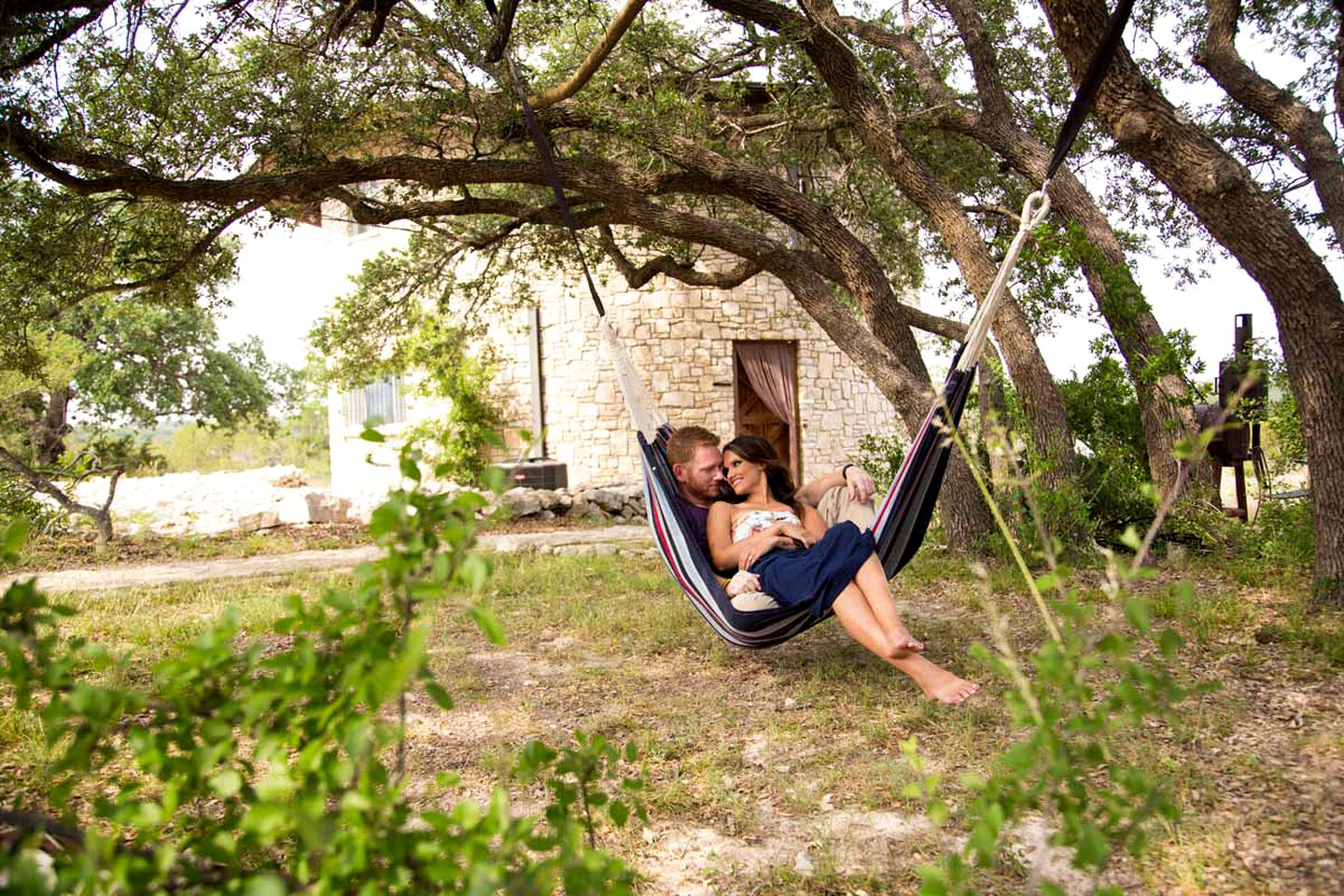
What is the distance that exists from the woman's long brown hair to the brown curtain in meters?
6.48

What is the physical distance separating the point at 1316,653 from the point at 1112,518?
2.26 meters

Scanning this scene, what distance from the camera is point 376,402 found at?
10891 millimetres

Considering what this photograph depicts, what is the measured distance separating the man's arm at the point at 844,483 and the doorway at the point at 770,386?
630cm

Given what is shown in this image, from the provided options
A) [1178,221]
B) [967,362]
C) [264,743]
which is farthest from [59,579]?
[1178,221]

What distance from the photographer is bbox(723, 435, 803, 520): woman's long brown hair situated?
318cm

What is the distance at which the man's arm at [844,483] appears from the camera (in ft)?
10.4

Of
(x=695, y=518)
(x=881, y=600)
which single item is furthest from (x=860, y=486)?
(x=881, y=600)

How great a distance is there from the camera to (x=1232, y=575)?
13.8 feet

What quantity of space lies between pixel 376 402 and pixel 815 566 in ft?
29.8

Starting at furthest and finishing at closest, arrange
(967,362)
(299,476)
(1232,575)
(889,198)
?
(299,476)
(889,198)
(1232,575)
(967,362)

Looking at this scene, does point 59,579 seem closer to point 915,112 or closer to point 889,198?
point 915,112

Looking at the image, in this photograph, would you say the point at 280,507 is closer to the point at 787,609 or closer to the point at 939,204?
the point at 939,204

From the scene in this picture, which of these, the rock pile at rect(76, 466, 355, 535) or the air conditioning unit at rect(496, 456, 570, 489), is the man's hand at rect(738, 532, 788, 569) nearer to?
the air conditioning unit at rect(496, 456, 570, 489)

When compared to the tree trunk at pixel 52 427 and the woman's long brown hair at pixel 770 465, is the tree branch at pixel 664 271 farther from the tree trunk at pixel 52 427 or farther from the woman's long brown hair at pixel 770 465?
the tree trunk at pixel 52 427
